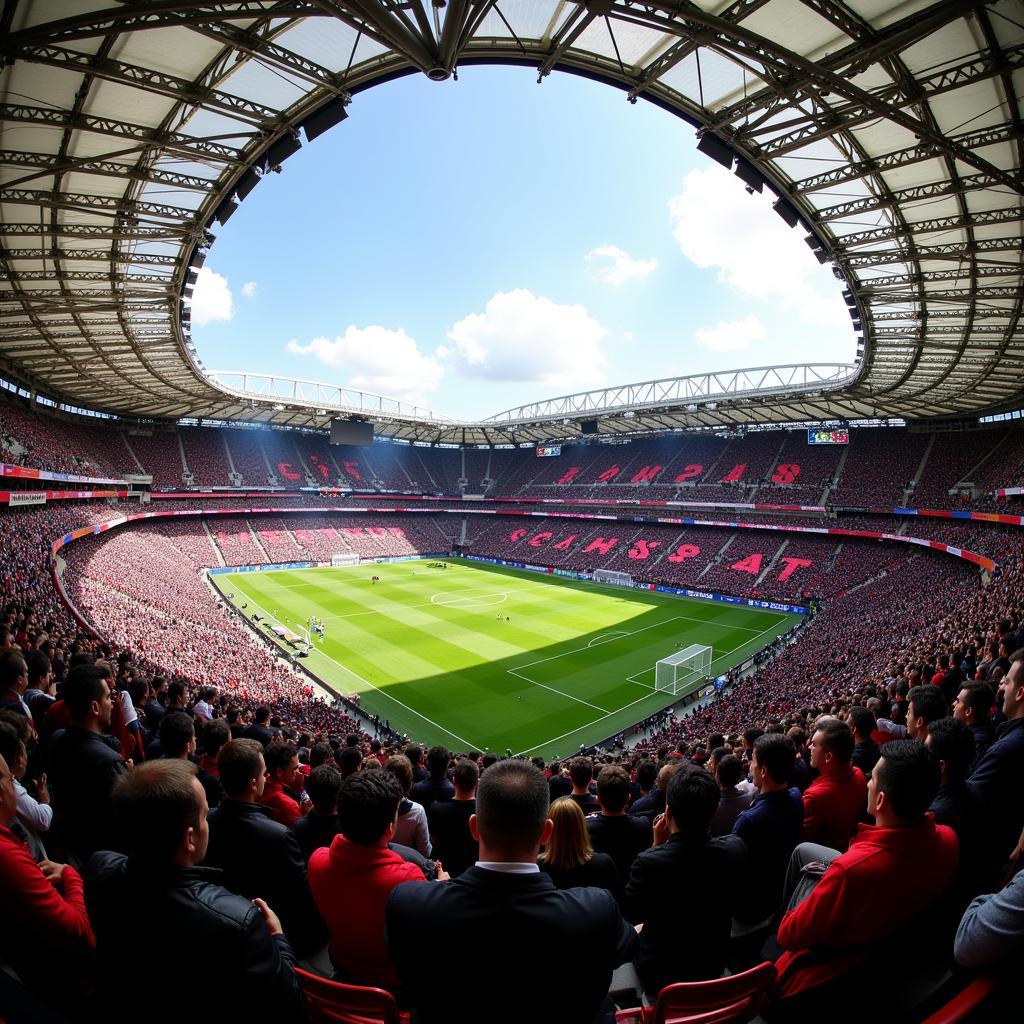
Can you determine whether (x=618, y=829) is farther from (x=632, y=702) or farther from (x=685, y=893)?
(x=632, y=702)

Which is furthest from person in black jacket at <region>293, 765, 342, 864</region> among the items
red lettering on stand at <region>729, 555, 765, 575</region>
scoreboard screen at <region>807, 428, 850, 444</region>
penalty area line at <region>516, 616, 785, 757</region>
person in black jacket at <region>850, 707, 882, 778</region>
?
scoreboard screen at <region>807, 428, 850, 444</region>

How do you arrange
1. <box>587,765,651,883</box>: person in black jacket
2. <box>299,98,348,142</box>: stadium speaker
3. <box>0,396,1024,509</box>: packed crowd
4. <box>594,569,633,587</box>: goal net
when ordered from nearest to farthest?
<box>587,765,651,883</box>: person in black jacket, <box>299,98,348,142</box>: stadium speaker, <box>0,396,1024,509</box>: packed crowd, <box>594,569,633,587</box>: goal net

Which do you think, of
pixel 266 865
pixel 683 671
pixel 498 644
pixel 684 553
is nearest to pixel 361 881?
pixel 266 865

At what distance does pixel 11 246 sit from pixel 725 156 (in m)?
22.1

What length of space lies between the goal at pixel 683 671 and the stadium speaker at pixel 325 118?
2428 cm

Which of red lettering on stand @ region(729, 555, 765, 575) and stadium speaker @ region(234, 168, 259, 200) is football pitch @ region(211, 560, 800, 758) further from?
stadium speaker @ region(234, 168, 259, 200)

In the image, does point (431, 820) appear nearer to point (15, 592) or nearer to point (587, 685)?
point (15, 592)

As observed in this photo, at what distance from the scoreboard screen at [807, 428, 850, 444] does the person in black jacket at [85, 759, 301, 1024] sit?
190 ft

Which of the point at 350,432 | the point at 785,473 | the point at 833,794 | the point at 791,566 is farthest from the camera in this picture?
the point at 350,432

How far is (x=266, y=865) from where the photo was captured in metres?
3.57

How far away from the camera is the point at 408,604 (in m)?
43.2

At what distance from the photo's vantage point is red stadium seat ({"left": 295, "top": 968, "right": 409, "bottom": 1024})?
8.48 ft

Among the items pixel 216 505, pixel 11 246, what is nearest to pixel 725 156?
pixel 11 246

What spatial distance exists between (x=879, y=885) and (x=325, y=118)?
53.7 feet
